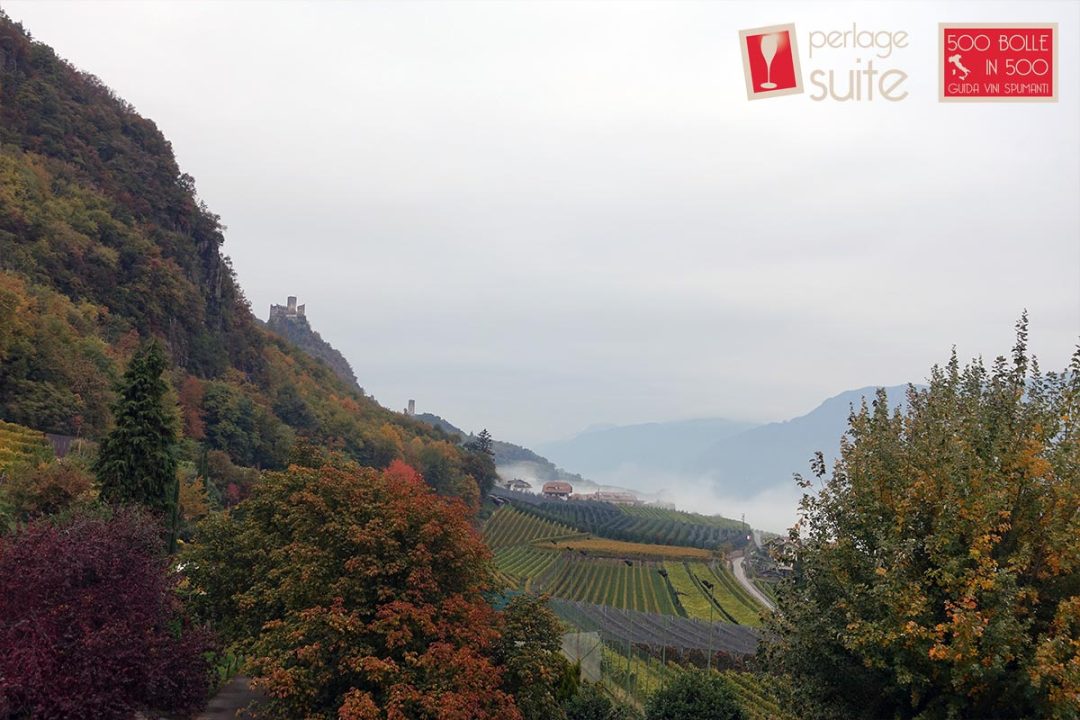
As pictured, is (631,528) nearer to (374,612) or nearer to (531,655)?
(531,655)

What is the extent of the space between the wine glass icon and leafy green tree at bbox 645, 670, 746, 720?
13553 mm

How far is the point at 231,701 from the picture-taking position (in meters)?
19.8

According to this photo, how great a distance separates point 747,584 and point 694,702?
53311 millimetres

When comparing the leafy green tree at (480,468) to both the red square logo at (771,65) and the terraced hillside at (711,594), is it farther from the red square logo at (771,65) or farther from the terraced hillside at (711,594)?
the red square logo at (771,65)

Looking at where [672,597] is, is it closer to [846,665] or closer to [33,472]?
[33,472]

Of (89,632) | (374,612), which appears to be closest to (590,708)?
(374,612)

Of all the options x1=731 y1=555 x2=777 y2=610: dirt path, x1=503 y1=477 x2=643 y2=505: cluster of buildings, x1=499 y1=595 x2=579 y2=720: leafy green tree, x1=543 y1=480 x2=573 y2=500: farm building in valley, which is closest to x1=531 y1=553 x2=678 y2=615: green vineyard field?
x1=731 y1=555 x2=777 y2=610: dirt path

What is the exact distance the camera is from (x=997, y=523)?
10195mm

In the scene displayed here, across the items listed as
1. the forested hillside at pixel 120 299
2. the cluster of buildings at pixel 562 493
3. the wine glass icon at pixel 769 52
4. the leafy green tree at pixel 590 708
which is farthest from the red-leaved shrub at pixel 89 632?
the cluster of buildings at pixel 562 493

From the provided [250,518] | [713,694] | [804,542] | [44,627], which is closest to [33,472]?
[250,518]

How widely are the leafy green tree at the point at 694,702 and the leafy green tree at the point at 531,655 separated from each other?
3098mm

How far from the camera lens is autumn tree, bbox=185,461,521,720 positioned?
14.5 meters

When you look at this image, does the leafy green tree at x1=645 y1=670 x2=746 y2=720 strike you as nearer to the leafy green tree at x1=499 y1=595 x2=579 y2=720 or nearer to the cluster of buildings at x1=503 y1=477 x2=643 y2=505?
the leafy green tree at x1=499 y1=595 x2=579 y2=720

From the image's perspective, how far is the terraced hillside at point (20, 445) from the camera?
32750mm
